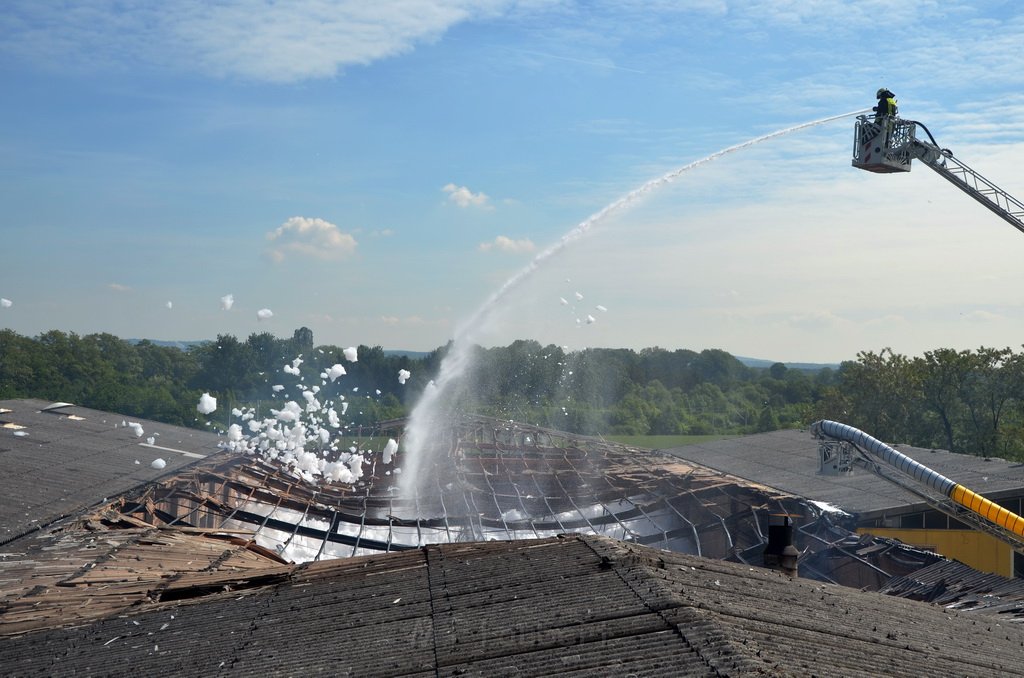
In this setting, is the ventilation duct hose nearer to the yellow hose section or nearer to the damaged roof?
the yellow hose section

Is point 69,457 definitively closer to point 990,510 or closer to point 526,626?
point 526,626

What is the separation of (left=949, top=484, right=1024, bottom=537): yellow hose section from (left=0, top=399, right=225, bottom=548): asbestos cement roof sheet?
22.3 metres

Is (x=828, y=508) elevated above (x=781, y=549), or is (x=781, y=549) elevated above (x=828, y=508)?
(x=781, y=549)

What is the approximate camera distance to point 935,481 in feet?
88.9

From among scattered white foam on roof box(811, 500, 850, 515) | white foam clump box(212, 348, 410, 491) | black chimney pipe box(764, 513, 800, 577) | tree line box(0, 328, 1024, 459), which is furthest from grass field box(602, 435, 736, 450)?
black chimney pipe box(764, 513, 800, 577)

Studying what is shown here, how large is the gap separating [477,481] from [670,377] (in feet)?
204

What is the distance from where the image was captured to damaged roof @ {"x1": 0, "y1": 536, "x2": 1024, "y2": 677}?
10.8 metres

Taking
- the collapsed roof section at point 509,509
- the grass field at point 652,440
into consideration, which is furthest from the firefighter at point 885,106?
the grass field at point 652,440

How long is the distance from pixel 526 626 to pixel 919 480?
1919 centimetres

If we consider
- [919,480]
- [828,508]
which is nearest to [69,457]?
[828,508]

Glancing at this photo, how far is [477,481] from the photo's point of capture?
39.4 meters

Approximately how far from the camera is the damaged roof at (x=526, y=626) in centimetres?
1081

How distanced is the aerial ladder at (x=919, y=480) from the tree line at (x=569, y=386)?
1581cm

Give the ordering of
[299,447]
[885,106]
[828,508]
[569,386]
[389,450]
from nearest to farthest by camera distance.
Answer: [885,106], [828,508], [299,447], [389,450], [569,386]
